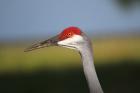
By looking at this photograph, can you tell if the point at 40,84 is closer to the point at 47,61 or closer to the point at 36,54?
the point at 47,61

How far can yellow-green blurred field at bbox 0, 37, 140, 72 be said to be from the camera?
18.4m

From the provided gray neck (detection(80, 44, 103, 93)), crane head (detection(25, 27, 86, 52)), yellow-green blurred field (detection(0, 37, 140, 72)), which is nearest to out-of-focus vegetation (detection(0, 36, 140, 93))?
yellow-green blurred field (detection(0, 37, 140, 72))

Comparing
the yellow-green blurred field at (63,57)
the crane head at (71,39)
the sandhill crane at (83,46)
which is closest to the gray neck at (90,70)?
the sandhill crane at (83,46)

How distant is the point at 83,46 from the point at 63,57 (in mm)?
13849

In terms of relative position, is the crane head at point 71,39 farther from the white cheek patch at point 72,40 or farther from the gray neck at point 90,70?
the gray neck at point 90,70

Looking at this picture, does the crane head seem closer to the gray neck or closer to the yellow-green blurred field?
the gray neck

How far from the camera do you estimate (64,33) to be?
742 cm

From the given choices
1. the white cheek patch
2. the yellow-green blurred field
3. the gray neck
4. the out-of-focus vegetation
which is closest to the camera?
the gray neck

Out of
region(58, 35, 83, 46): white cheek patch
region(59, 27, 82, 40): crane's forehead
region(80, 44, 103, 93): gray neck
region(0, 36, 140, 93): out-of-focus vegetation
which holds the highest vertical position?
region(59, 27, 82, 40): crane's forehead

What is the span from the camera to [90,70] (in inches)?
282

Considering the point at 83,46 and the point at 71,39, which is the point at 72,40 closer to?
the point at 71,39

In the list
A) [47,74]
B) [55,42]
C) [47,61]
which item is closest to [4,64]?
[47,61]

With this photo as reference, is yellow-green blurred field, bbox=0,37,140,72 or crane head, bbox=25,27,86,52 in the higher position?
crane head, bbox=25,27,86,52

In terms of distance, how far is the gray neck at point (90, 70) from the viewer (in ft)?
23.3
